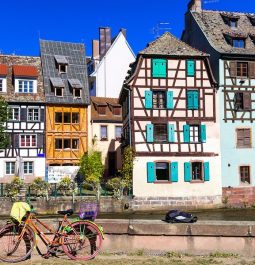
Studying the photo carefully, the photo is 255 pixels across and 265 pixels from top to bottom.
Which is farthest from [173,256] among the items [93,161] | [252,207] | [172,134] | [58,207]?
[93,161]

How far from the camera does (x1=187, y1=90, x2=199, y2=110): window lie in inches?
1203

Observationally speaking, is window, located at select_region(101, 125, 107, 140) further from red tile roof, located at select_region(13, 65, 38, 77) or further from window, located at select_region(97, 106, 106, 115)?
red tile roof, located at select_region(13, 65, 38, 77)

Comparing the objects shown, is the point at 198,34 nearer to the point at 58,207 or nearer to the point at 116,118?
the point at 116,118

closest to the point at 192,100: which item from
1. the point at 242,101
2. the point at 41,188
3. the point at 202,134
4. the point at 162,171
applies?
the point at 202,134

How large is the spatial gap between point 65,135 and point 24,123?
3693mm

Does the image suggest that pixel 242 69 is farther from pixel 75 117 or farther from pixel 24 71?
pixel 24 71

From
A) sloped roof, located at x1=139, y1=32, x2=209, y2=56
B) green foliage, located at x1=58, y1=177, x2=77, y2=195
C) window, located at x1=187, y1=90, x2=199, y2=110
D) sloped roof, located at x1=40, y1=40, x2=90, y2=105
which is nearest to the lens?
green foliage, located at x1=58, y1=177, x2=77, y2=195

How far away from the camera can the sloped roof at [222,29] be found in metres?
32.4

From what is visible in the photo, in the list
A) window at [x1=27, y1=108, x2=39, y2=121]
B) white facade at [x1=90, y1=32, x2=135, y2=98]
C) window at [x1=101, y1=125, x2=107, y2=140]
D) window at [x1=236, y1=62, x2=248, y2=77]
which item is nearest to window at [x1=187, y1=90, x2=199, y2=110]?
window at [x1=236, y1=62, x2=248, y2=77]

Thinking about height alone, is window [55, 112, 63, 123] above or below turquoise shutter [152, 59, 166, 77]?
below

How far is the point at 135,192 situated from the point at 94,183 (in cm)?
337

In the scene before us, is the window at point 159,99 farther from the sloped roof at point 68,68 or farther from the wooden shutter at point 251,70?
the sloped roof at point 68,68

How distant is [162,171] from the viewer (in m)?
30.0

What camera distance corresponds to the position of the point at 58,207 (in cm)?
2717
